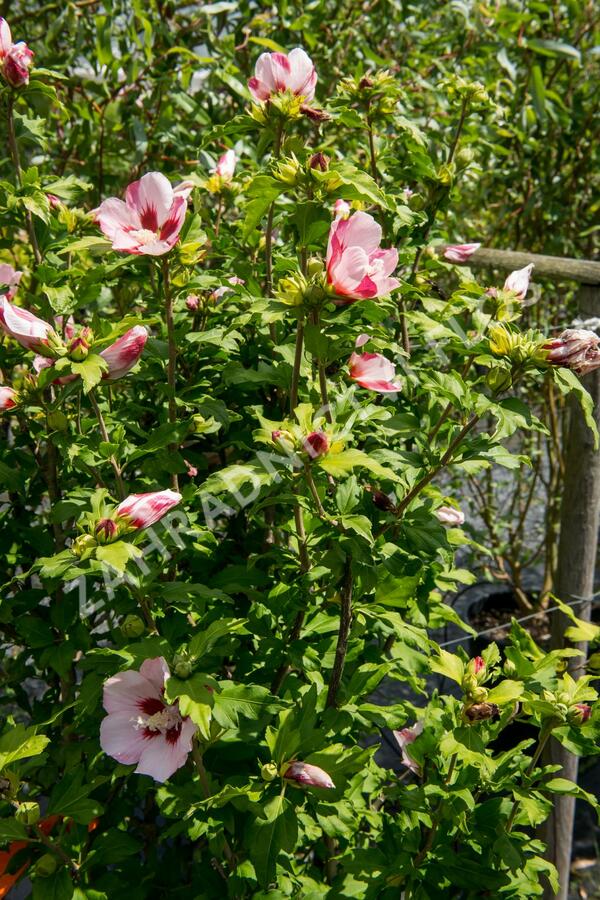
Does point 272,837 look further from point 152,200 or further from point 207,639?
point 152,200

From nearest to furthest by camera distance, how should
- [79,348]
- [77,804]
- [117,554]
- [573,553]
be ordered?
1. [117,554]
2. [79,348]
3. [77,804]
4. [573,553]

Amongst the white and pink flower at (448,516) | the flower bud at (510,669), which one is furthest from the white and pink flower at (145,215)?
the flower bud at (510,669)

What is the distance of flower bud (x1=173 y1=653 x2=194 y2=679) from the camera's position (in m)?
0.77

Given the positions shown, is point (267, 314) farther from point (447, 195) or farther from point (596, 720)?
point (596, 720)

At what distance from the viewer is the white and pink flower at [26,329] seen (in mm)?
800

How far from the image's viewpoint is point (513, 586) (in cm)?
269

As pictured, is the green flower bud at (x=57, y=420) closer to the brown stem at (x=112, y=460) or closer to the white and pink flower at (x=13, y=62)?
the brown stem at (x=112, y=460)

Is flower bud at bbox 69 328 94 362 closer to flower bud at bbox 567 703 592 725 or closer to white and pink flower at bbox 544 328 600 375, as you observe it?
white and pink flower at bbox 544 328 600 375

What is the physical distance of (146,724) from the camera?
2.67ft

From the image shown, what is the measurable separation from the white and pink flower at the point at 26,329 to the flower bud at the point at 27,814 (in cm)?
52

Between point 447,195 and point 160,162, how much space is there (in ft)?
3.48

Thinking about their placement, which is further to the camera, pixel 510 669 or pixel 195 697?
pixel 510 669

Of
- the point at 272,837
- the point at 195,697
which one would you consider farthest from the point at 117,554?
the point at 272,837

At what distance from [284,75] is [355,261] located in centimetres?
33
